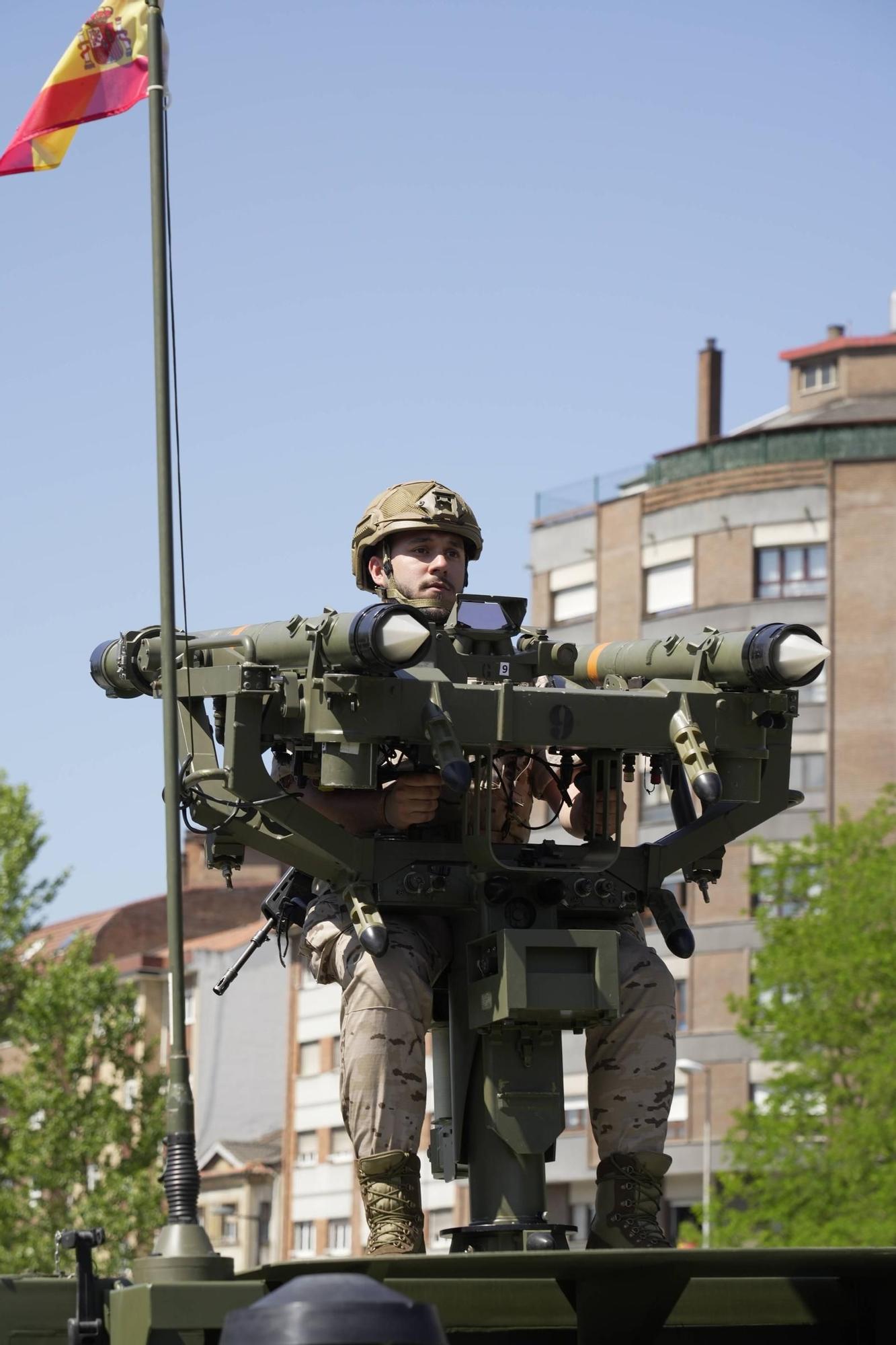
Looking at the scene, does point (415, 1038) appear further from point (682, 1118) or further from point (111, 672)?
point (682, 1118)

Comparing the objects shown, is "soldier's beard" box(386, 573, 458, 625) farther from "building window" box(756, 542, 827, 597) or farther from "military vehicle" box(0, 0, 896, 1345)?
"building window" box(756, 542, 827, 597)

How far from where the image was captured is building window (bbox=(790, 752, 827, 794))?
71.5m

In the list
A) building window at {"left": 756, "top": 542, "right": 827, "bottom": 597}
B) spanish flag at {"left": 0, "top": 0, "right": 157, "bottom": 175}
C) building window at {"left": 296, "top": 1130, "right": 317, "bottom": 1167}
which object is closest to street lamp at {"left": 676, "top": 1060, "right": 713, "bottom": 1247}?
building window at {"left": 756, "top": 542, "right": 827, "bottom": 597}

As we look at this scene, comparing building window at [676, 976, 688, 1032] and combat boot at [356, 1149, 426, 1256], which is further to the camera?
building window at [676, 976, 688, 1032]

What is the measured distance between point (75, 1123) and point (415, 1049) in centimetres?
4690

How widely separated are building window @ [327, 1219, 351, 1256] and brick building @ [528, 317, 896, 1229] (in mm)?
9558

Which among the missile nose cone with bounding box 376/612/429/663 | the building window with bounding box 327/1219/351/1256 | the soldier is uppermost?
the missile nose cone with bounding box 376/612/429/663

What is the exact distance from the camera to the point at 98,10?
1077cm

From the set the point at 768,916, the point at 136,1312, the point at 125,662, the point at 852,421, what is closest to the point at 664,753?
the point at 125,662

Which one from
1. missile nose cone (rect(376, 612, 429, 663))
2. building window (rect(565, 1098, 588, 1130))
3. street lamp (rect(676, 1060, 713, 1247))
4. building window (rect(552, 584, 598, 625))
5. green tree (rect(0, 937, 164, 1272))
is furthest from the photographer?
building window (rect(552, 584, 598, 625))

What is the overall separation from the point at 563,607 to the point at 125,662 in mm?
69885

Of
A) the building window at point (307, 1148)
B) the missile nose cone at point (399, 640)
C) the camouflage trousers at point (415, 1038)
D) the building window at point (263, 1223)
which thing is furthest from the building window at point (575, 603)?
the missile nose cone at point (399, 640)

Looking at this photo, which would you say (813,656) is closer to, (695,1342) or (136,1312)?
(695,1342)

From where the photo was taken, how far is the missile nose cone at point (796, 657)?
8328 millimetres
